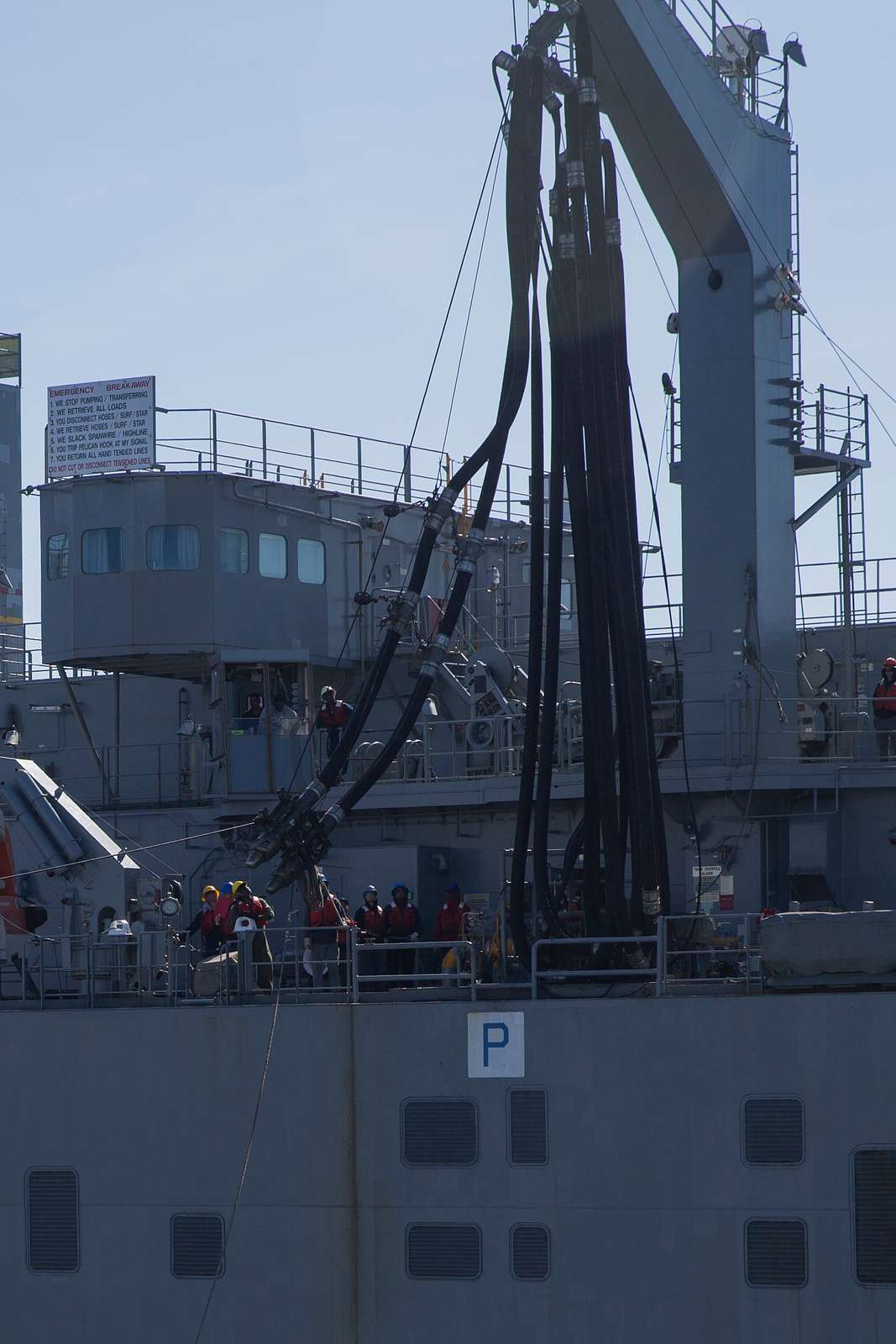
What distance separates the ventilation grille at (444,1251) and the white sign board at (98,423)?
114ft

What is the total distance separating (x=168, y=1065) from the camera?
1450 cm

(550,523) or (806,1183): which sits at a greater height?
(550,523)

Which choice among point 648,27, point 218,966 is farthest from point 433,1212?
point 648,27

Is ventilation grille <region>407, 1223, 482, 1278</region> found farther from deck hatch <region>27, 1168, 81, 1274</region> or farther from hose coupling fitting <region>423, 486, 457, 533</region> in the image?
hose coupling fitting <region>423, 486, 457, 533</region>

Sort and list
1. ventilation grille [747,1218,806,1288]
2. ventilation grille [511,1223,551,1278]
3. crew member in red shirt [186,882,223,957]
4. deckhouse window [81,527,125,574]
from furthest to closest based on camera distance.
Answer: deckhouse window [81,527,125,574], crew member in red shirt [186,882,223,957], ventilation grille [511,1223,551,1278], ventilation grille [747,1218,806,1288]

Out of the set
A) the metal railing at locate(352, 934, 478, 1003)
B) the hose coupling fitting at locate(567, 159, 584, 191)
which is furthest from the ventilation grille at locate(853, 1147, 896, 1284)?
the hose coupling fitting at locate(567, 159, 584, 191)

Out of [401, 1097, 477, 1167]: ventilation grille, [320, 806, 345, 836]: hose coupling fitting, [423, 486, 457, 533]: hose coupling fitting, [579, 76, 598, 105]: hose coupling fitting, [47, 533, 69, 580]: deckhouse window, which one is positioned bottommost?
[401, 1097, 477, 1167]: ventilation grille

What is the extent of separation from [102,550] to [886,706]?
34.3ft

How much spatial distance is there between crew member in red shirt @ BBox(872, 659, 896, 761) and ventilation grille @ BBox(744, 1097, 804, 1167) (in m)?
6.07

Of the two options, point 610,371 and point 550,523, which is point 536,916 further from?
point 610,371

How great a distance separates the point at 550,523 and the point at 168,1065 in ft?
18.4

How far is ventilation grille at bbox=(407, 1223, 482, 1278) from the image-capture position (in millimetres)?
13539

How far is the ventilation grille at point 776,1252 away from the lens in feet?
42.0

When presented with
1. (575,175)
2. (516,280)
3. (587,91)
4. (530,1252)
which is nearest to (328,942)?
(530,1252)
